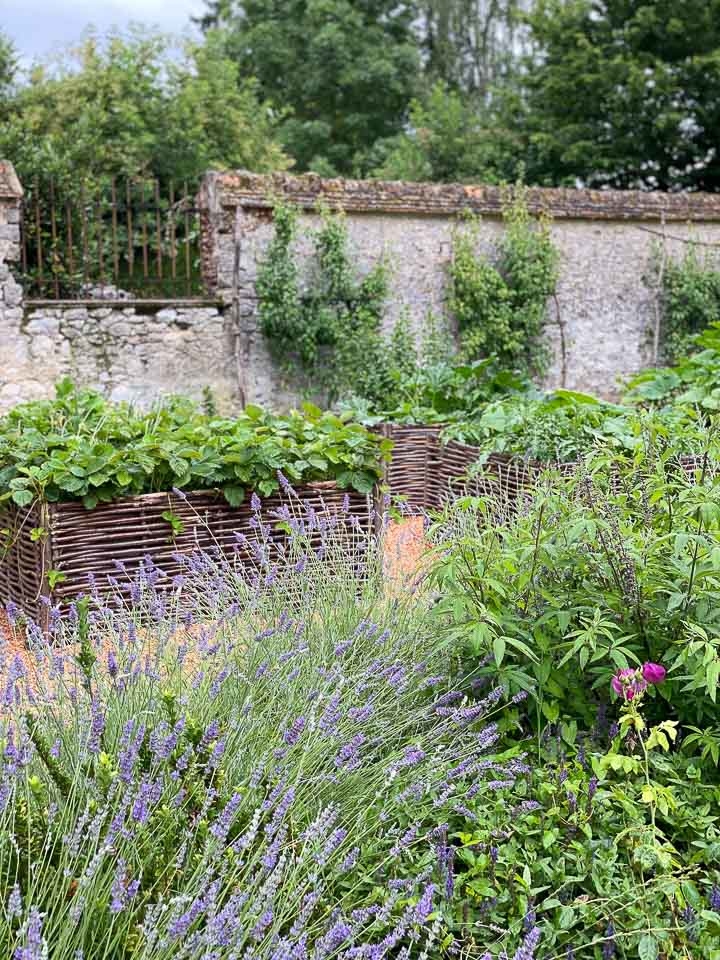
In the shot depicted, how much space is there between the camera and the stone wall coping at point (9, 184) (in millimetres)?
9438

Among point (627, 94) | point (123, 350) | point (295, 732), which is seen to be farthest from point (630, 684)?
point (627, 94)

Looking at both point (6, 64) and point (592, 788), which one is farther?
point (6, 64)

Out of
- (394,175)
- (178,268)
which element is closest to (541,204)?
(178,268)

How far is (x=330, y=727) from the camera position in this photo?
8.46ft

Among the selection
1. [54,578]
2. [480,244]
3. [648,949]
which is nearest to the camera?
[648,949]

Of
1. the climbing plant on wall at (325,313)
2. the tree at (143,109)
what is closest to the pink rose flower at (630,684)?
the climbing plant on wall at (325,313)

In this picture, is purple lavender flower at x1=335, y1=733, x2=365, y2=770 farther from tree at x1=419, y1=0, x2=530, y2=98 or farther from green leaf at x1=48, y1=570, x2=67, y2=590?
tree at x1=419, y1=0, x2=530, y2=98

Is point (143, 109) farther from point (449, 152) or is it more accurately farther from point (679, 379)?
point (679, 379)

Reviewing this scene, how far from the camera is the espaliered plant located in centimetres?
500

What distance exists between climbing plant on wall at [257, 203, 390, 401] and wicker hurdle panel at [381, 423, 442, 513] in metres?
2.93

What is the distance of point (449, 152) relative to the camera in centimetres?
2034

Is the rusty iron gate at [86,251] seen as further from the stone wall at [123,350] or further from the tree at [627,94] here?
the tree at [627,94]

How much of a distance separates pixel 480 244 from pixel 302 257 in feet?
7.05

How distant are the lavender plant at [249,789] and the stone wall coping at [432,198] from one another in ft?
24.8
